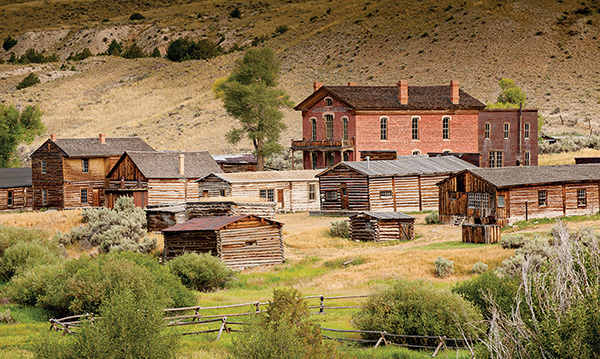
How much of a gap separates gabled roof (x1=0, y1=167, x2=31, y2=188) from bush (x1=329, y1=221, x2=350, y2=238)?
2933 centimetres

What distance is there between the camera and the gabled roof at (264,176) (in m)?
50.2

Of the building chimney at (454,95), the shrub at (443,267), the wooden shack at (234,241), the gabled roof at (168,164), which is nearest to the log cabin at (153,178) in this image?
the gabled roof at (168,164)

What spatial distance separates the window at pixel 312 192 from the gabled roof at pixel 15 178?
2217cm

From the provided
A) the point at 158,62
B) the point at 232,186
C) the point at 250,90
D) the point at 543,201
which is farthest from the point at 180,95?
the point at 543,201

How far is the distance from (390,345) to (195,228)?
15457 millimetres

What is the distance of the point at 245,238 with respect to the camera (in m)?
35.0

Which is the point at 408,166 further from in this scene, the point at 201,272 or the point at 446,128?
the point at 201,272

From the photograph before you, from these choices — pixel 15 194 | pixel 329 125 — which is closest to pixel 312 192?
pixel 329 125

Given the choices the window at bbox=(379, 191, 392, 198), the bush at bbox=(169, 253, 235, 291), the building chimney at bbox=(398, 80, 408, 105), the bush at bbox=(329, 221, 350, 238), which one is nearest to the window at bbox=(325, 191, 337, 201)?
the window at bbox=(379, 191, 392, 198)

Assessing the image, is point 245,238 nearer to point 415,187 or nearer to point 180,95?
point 415,187

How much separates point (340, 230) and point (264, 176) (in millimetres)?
12506

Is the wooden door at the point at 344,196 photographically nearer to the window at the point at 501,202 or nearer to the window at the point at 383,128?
the window at the point at 501,202

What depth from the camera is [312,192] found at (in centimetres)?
5269

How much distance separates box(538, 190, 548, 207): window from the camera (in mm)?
39791
